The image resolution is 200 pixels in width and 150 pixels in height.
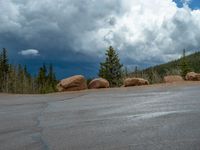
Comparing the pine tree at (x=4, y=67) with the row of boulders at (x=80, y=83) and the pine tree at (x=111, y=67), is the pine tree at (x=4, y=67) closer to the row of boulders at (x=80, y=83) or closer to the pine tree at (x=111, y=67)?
the pine tree at (x=111, y=67)

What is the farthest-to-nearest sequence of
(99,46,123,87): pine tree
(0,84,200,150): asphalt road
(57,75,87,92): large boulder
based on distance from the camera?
(99,46,123,87): pine tree, (57,75,87,92): large boulder, (0,84,200,150): asphalt road

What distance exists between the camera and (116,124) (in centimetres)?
966

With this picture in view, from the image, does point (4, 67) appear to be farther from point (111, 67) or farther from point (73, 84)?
point (73, 84)

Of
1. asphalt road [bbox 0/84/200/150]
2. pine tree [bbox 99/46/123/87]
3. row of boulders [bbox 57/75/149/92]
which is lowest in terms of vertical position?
asphalt road [bbox 0/84/200/150]

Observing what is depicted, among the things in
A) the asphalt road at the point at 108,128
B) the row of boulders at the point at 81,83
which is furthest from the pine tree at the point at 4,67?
the asphalt road at the point at 108,128

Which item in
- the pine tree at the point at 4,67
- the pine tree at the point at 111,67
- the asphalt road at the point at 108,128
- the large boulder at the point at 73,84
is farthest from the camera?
the pine tree at the point at 4,67

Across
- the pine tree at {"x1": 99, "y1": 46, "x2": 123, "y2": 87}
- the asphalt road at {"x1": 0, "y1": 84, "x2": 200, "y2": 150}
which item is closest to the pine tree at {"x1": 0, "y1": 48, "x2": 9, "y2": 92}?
the pine tree at {"x1": 99, "y1": 46, "x2": 123, "y2": 87}

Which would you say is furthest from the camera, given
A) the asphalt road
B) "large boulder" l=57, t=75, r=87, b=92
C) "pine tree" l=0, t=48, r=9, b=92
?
"pine tree" l=0, t=48, r=9, b=92

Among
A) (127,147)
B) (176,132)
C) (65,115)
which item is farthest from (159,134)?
(65,115)

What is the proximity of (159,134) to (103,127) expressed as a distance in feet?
5.54

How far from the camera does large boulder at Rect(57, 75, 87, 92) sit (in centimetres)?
2472

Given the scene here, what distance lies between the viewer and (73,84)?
24.8m

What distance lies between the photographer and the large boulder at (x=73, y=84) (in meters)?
24.7

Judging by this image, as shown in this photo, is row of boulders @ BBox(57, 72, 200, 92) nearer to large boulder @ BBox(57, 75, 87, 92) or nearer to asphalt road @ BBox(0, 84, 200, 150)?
large boulder @ BBox(57, 75, 87, 92)
